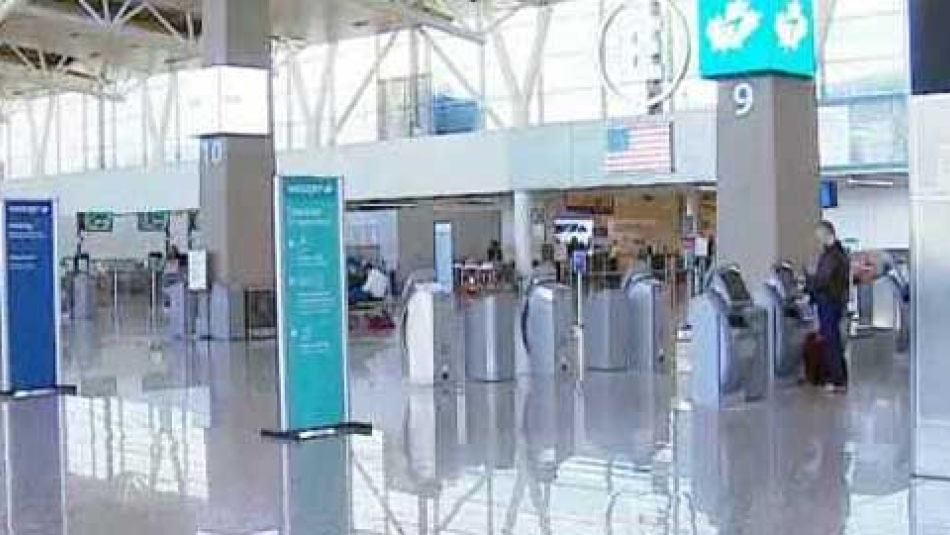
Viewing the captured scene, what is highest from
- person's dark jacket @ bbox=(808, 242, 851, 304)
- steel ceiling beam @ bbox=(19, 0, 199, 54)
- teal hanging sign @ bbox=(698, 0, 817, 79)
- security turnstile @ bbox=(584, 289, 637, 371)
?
steel ceiling beam @ bbox=(19, 0, 199, 54)

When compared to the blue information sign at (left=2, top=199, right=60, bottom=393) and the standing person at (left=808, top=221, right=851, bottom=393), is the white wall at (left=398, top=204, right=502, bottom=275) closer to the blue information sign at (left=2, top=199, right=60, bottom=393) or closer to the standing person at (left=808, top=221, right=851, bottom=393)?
the blue information sign at (left=2, top=199, right=60, bottom=393)

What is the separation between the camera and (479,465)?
25.3 feet

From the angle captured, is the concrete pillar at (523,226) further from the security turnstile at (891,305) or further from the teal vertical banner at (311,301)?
the teal vertical banner at (311,301)

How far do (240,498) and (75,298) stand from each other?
20.8 meters

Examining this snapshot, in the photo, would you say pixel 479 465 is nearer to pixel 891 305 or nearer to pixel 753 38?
pixel 753 38

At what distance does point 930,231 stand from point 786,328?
14.4ft

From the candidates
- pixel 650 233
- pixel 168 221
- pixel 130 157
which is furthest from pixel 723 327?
pixel 130 157

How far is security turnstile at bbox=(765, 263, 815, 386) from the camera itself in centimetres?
1123

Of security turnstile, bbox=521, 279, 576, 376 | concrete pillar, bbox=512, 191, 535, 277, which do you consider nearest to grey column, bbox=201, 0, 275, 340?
security turnstile, bbox=521, 279, 576, 376

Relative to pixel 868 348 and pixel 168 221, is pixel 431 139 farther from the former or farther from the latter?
pixel 868 348

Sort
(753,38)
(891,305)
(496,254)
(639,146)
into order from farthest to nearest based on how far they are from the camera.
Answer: (496,254)
(639,146)
(891,305)
(753,38)

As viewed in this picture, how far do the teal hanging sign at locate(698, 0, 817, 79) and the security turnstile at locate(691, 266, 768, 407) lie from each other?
3.00 meters

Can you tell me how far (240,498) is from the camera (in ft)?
22.0

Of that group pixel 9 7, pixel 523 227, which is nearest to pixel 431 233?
pixel 523 227
